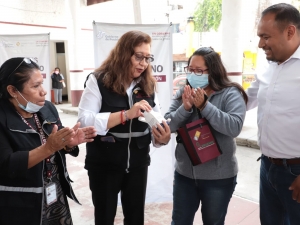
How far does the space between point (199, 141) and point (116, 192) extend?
25.1 inches

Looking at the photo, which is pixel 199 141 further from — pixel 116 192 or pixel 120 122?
pixel 116 192

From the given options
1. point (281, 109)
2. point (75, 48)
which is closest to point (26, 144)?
point (281, 109)

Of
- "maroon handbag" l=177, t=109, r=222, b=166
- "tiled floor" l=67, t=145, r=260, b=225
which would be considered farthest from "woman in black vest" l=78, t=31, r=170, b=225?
"tiled floor" l=67, t=145, r=260, b=225

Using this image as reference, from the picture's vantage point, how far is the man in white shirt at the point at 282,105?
1444mm

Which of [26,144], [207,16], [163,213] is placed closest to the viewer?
[26,144]

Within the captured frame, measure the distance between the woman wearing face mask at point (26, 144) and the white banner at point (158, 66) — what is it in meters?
1.44

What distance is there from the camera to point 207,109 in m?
1.51

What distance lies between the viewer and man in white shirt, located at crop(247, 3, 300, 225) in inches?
56.9

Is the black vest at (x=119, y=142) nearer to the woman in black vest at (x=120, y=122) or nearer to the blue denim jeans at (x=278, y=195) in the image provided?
the woman in black vest at (x=120, y=122)

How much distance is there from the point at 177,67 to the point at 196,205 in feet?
41.2

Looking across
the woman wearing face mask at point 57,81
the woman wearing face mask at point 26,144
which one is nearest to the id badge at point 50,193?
the woman wearing face mask at point 26,144

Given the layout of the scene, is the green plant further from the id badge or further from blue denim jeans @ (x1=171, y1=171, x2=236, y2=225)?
the id badge

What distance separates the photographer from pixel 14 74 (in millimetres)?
1367

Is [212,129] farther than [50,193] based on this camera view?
Yes
